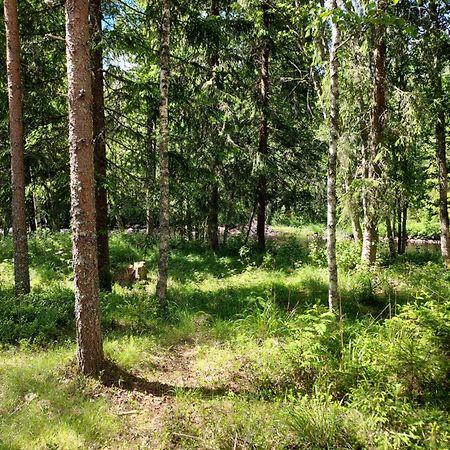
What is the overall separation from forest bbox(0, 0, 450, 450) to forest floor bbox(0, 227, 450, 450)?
0.10 feet

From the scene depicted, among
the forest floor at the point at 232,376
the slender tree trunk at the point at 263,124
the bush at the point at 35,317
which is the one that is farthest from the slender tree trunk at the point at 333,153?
the slender tree trunk at the point at 263,124

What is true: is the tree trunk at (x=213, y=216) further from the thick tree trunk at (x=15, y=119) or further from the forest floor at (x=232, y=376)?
the thick tree trunk at (x=15, y=119)

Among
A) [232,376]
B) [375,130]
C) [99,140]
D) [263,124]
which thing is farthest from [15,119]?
[375,130]

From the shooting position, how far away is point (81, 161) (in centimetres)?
507

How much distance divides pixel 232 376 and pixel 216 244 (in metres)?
8.87

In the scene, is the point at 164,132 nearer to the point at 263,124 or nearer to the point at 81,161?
the point at 81,161

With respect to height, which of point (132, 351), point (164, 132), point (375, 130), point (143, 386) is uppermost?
point (375, 130)

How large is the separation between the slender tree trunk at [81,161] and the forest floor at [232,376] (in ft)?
3.84

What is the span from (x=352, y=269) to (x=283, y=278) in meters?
1.96

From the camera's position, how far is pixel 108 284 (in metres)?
9.30

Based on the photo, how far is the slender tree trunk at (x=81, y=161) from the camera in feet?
16.4

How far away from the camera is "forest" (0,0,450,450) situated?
4578 millimetres

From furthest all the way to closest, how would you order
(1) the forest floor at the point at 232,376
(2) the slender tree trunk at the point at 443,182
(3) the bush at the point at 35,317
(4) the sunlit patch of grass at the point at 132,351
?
(2) the slender tree trunk at the point at 443,182, (3) the bush at the point at 35,317, (4) the sunlit patch of grass at the point at 132,351, (1) the forest floor at the point at 232,376

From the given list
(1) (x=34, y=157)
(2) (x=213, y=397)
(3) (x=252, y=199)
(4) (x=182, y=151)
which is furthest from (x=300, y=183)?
(2) (x=213, y=397)
